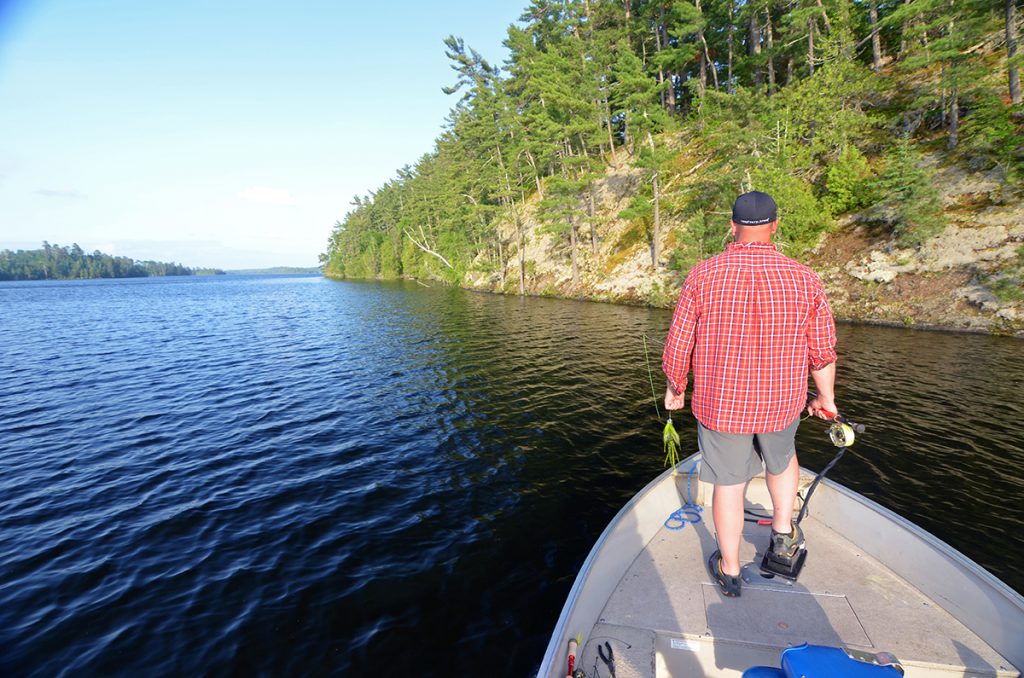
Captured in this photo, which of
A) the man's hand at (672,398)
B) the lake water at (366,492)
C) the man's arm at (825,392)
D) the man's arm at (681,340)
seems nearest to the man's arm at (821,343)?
the man's arm at (825,392)

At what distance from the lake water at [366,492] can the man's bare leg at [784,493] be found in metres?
2.75

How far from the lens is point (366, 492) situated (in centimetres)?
806

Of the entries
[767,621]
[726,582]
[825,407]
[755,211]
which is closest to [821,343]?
[825,407]

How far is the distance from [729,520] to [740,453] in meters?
0.62

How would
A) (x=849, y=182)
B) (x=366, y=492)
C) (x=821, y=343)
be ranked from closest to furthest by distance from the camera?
(x=821, y=343) → (x=366, y=492) → (x=849, y=182)

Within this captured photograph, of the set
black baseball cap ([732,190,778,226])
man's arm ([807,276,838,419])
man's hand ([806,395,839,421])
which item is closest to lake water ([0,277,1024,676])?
man's hand ([806,395,839,421])

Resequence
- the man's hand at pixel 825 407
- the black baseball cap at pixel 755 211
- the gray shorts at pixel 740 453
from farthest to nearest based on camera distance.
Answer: the man's hand at pixel 825 407 → the gray shorts at pixel 740 453 → the black baseball cap at pixel 755 211

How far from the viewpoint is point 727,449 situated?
350 centimetres

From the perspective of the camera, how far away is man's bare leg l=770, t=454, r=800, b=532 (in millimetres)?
3713

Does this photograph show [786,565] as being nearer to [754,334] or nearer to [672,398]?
[672,398]

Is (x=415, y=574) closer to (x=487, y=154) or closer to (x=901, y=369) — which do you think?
(x=901, y=369)

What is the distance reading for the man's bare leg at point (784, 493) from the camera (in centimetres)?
371

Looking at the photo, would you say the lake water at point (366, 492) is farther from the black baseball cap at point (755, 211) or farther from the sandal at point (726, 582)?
the black baseball cap at point (755, 211)

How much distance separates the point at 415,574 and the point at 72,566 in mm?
4995
